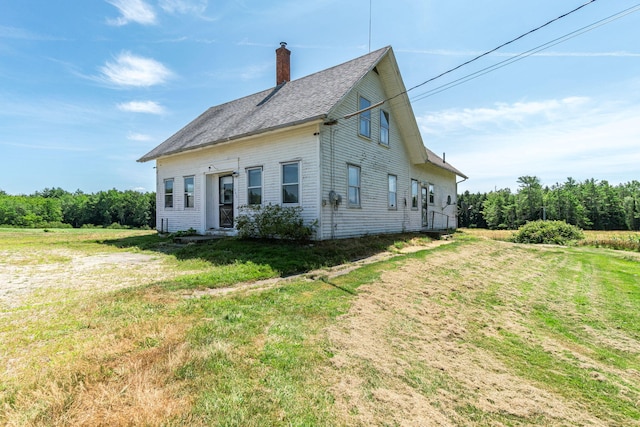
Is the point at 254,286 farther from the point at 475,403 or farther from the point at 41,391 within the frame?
the point at 475,403

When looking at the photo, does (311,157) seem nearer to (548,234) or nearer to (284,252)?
(284,252)

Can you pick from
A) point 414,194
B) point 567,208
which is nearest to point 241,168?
point 414,194

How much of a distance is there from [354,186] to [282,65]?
7.76m

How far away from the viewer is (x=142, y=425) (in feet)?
5.67

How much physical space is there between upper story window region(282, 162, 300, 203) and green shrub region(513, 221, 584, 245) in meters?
15.2

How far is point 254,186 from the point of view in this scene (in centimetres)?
1083

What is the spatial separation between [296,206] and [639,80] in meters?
10.0

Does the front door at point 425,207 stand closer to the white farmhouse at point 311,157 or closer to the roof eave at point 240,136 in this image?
the white farmhouse at point 311,157

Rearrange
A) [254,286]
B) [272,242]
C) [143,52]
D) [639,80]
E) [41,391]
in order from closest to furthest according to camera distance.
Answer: [41,391], [254,286], [639,80], [272,242], [143,52]

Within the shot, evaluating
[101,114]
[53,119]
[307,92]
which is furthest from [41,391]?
[53,119]

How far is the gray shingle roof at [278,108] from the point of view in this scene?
9.60 meters

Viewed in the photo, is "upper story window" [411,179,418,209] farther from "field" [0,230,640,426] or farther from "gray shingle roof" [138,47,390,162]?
"field" [0,230,640,426]

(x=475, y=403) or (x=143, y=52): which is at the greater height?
(x=143, y=52)

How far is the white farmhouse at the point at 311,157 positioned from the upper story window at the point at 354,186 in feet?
0.12
